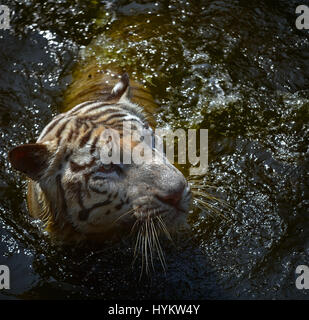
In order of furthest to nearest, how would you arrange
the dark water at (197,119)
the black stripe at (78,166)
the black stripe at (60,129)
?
1. the dark water at (197,119)
2. the black stripe at (60,129)
3. the black stripe at (78,166)

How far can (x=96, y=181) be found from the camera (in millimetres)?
3162

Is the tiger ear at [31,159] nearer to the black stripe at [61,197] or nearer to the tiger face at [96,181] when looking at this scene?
the tiger face at [96,181]

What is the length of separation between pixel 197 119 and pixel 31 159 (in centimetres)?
170

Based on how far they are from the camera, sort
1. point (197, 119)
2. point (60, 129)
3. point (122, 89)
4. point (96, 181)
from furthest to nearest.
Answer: point (197, 119) → point (122, 89) → point (60, 129) → point (96, 181)

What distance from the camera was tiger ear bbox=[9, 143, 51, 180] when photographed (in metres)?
3.07

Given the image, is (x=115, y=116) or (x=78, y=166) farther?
(x=115, y=116)

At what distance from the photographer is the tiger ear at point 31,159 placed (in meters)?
3.07

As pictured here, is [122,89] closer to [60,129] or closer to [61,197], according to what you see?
[60,129]

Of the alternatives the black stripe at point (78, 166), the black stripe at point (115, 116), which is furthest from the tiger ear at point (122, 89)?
the black stripe at point (78, 166)

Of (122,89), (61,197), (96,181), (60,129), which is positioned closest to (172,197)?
(96,181)

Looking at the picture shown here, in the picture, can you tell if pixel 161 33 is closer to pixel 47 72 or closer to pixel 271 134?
pixel 47 72

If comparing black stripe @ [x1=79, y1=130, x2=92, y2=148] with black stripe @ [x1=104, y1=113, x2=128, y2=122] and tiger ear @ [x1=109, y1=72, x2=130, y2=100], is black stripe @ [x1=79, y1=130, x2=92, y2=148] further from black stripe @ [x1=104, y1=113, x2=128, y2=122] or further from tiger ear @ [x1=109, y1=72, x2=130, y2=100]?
tiger ear @ [x1=109, y1=72, x2=130, y2=100]

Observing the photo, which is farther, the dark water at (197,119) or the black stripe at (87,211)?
the dark water at (197,119)

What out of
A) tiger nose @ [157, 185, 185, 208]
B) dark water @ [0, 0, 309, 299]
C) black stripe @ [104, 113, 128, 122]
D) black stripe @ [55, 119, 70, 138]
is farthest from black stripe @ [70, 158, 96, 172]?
dark water @ [0, 0, 309, 299]
